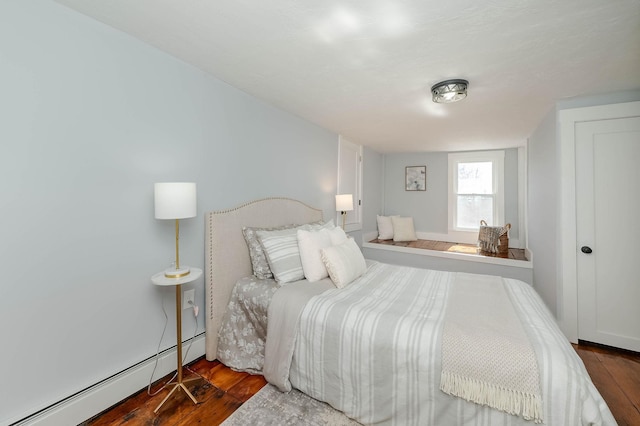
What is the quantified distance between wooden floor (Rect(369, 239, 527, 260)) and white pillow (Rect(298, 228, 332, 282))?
8.24ft

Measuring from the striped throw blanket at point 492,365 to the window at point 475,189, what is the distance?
3424mm

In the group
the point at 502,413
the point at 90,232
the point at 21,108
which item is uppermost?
the point at 21,108

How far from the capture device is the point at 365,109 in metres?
2.58

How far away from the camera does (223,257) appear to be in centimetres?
199

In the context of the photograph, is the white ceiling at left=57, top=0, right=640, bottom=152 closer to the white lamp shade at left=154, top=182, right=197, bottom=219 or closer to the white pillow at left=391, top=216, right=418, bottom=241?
the white lamp shade at left=154, top=182, right=197, bottom=219

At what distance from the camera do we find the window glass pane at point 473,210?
14.1 feet

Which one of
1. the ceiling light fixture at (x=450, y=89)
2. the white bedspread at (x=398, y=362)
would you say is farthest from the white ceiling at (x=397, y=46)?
the white bedspread at (x=398, y=362)

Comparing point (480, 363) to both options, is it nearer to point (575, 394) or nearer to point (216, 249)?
point (575, 394)

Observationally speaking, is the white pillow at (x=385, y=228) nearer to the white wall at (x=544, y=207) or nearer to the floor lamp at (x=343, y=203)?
the floor lamp at (x=343, y=203)

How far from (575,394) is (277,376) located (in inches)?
57.4

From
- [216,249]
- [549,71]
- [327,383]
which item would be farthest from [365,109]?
[327,383]

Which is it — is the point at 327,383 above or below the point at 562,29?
below

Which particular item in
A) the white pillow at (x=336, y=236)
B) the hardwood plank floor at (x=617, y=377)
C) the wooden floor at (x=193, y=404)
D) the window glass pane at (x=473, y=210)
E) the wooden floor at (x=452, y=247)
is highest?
the window glass pane at (x=473, y=210)

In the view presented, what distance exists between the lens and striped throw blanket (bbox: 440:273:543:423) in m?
1.05
